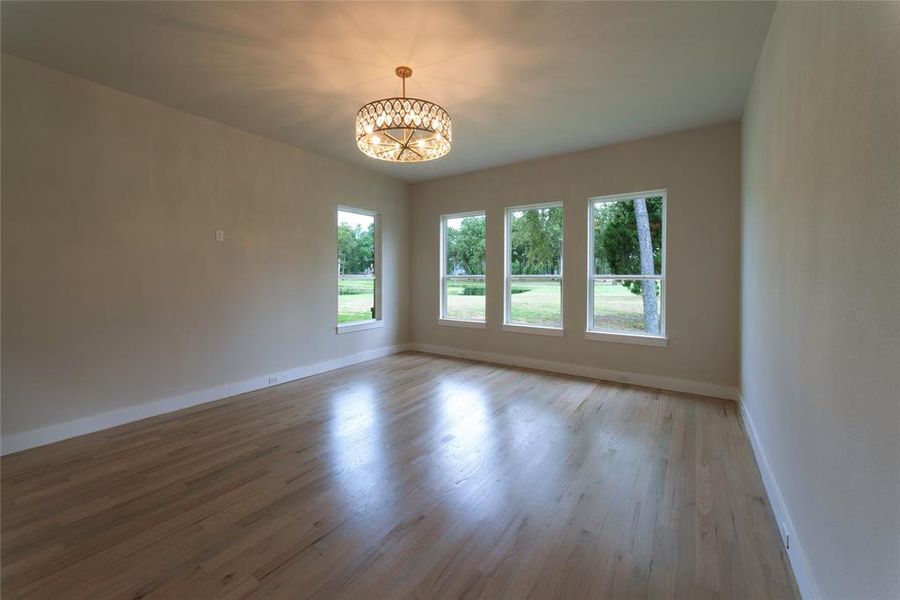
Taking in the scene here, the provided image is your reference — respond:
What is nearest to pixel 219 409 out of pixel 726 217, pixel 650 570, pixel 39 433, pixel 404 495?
pixel 39 433

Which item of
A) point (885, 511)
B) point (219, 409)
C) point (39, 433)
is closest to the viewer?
point (885, 511)

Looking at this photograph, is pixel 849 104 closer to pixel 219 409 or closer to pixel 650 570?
pixel 650 570

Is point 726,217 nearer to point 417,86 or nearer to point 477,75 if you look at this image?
point 477,75

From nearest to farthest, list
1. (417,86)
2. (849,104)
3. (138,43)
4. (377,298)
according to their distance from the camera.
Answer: (849,104) → (138,43) → (417,86) → (377,298)

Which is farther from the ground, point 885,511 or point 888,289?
point 888,289

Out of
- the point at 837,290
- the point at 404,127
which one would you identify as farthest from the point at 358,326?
the point at 837,290

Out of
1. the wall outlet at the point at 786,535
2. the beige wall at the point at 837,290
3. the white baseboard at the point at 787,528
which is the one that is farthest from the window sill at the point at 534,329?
the wall outlet at the point at 786,535

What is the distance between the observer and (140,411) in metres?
3.35

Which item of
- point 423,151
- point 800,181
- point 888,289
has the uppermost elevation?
point 423,151

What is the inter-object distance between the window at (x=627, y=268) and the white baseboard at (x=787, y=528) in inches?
72.2

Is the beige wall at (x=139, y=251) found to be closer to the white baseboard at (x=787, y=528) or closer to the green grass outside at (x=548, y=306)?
the green grass outside at (x=548, y=306)

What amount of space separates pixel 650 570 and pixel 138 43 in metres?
4.24

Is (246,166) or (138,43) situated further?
(246,166)

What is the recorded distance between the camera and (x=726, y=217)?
153 inches
